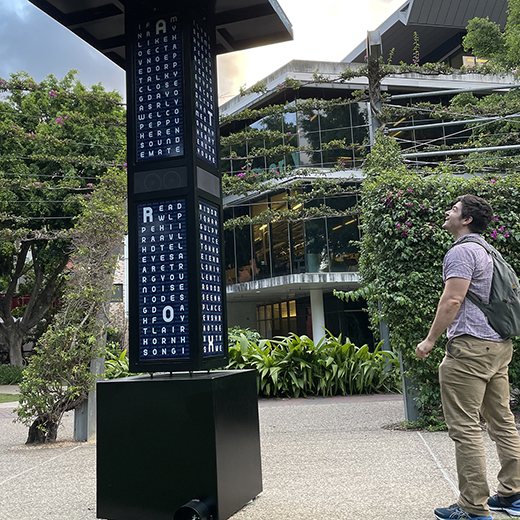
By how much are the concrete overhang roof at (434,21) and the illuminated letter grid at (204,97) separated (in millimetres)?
27460

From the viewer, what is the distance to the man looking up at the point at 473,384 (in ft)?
10.7

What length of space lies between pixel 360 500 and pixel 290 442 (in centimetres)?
262

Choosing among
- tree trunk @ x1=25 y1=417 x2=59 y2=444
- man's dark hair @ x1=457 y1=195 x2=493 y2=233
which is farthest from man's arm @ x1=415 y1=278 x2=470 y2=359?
tree trunk @ x1=25 y1=417 x2=59 y2=444

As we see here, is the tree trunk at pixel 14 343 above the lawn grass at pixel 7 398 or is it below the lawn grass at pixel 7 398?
above

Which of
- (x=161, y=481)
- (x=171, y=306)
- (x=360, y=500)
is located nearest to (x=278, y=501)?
(x=360, y=500)

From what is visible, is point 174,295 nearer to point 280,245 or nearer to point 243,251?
point 280,245

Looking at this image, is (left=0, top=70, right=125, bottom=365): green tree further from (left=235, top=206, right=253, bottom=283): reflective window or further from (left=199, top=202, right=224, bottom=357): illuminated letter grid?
(left=199, top=202, right=224, bottom=357): illuminated letter grid

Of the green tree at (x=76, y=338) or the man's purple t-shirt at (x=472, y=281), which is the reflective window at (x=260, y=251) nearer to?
the green tree at (x=76, y=338)

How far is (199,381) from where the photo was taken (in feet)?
11.5

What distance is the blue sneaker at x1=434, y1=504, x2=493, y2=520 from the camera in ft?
10.6

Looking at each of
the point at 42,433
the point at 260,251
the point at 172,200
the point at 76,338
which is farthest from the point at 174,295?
the point at 260,251

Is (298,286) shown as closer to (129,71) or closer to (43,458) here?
(43,458)

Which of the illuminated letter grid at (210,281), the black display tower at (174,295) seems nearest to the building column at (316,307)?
the black display tower at (174,295)

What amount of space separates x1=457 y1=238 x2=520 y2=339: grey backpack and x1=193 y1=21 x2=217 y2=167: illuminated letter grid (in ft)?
7.06
